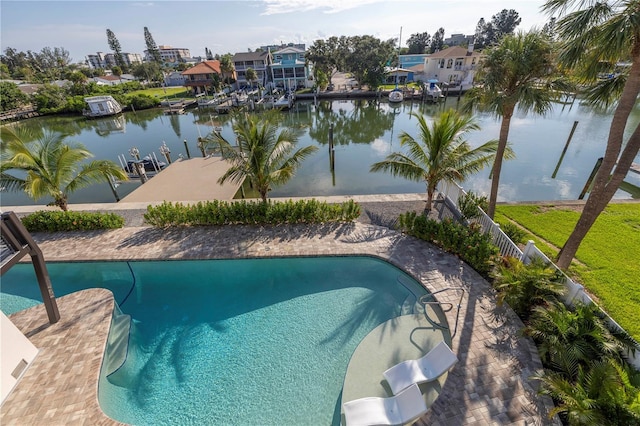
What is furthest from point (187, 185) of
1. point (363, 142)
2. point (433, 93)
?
point (433, 93)

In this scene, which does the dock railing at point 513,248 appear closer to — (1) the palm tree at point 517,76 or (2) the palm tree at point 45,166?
(1) the palm tree at point 517,76

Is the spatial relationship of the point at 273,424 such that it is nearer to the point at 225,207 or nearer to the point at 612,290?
the point at 225,207

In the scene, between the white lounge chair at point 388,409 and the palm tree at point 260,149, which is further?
the palm tree at point 260,149

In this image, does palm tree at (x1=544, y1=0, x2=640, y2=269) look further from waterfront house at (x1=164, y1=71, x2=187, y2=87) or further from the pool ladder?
waterfront house at (x1=164, y1=71, x2=187, y2=87)

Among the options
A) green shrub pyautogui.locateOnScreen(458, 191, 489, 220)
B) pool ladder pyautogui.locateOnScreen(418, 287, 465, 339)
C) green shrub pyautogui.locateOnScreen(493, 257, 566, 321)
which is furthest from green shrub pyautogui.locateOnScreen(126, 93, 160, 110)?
green shrub pyautogui.locateOnScreen(493, 257, 566, 321)

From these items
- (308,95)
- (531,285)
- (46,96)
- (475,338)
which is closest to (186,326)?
(475,338)

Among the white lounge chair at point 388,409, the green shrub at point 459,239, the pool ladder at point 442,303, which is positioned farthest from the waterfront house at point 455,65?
the white lounge chair at point 388,409
